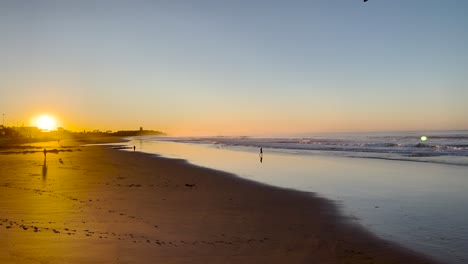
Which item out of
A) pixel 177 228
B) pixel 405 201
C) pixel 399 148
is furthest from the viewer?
pixel 399 148

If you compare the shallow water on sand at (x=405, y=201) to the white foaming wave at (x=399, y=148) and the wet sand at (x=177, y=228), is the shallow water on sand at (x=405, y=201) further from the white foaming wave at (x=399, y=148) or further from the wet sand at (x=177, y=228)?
the white foaming wave at (x=399, y=148)

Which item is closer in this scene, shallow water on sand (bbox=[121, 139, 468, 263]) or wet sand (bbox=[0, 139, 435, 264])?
wet sand (bbox=[0, 139, 435, 264])

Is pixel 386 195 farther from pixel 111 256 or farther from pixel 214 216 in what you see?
pixel 111 256

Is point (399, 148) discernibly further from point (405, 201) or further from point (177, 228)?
point (177, 228)

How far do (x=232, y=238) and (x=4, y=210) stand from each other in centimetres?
732

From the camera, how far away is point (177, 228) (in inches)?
415

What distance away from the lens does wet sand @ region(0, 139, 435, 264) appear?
8.20m

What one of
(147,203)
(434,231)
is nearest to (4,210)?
(147,203)

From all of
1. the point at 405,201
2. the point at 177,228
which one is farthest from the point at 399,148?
the point at 177,228

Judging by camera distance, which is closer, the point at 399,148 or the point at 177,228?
the point at 177,228

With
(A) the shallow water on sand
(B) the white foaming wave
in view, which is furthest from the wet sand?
(B) the white foaming wave

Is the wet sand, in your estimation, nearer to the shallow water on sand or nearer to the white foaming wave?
the shallow water on sand

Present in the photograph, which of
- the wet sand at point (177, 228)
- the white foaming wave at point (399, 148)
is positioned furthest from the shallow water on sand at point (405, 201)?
the white foaming wave at point (399, 148)

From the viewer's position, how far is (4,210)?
12305 millimetres
